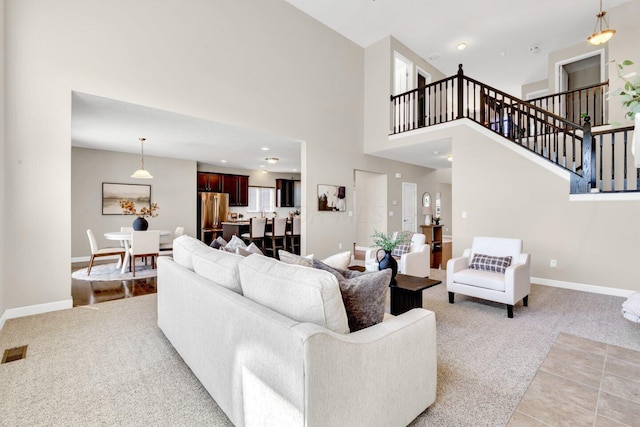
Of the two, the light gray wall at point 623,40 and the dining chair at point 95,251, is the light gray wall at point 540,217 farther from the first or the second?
the dining chair at point 95,251

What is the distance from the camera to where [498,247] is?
12.8 feet

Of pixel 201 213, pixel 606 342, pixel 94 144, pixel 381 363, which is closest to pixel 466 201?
pixel 606 342

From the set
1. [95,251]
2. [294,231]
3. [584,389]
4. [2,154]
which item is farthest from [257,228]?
[584,389]

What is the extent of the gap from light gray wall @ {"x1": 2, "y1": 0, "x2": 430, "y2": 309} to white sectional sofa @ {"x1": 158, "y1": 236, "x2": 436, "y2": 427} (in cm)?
271

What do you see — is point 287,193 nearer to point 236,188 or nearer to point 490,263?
point 236,188

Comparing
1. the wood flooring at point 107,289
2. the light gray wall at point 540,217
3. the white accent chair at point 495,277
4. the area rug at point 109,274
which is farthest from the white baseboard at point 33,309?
the light gray wall at point 540,217

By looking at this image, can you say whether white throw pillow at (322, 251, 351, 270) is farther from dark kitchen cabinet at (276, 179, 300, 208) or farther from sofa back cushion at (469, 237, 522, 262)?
Result: dark kitchen cabinet at (276, 179, 300, 208)

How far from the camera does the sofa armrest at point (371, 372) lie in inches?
43.5

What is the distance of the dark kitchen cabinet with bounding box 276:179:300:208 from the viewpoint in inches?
436

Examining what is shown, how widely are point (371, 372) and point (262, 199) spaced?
9870mm

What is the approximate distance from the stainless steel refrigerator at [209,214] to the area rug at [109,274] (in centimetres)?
286

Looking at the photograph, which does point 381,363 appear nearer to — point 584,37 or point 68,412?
point 68,412

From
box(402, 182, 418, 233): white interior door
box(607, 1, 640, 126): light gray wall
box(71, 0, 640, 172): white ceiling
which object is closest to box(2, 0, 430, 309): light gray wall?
box(71, 0, 640, 172): white ceiling

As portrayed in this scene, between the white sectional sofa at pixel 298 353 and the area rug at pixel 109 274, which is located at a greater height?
the white sectional sofa at pixel 298 353
